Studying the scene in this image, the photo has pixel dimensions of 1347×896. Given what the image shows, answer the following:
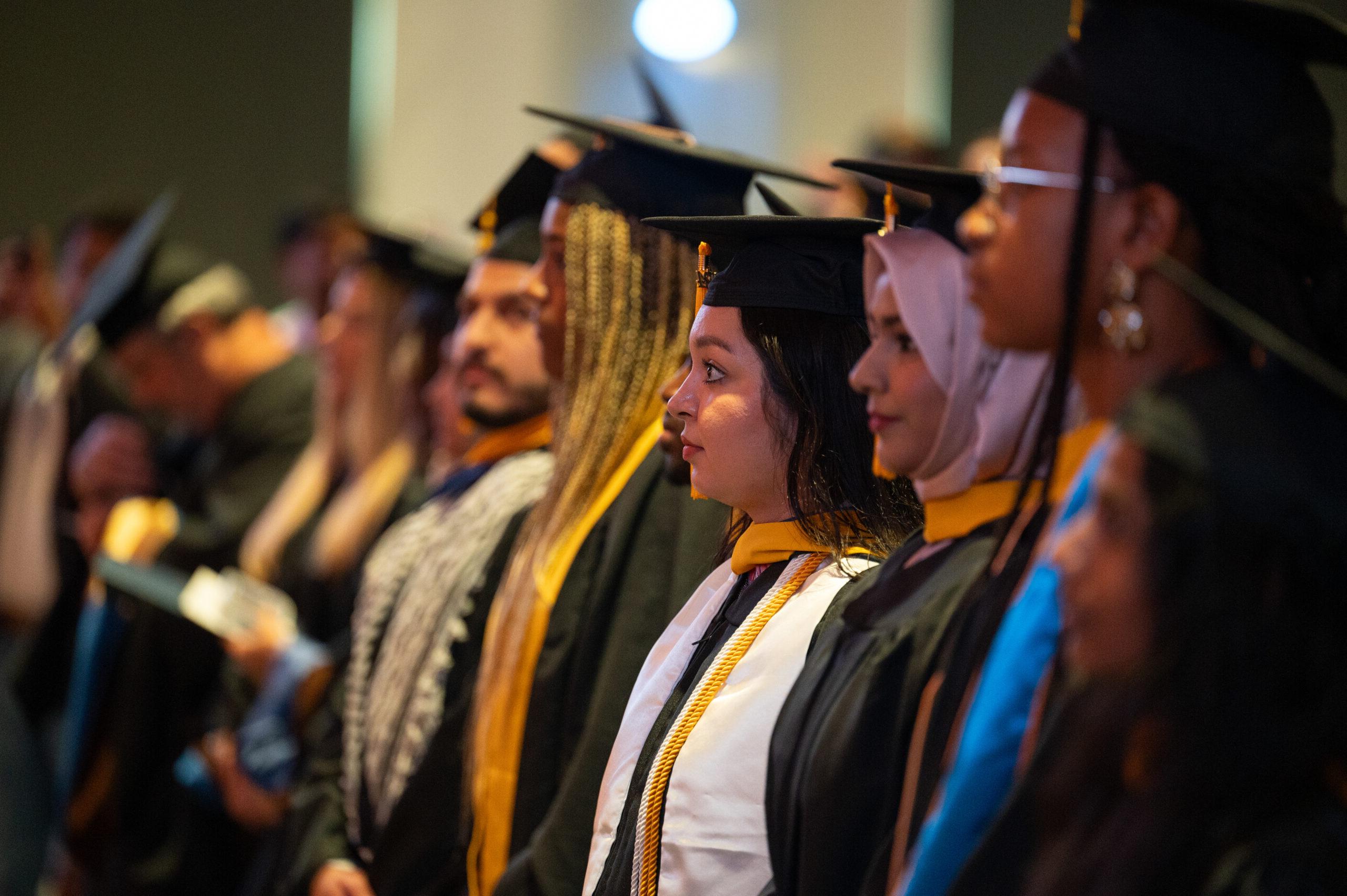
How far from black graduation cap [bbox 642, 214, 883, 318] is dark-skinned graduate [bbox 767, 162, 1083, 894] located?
0.23 metres

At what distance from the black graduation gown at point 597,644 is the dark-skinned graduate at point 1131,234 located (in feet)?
3.00

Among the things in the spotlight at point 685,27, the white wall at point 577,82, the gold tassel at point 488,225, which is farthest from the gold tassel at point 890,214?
the spotlight at point 685,27

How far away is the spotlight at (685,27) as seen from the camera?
21.6 ft

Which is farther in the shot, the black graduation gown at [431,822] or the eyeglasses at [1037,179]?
the black graduation gown at [431,822]

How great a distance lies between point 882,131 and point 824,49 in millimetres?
1883

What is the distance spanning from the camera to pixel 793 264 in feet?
5.83

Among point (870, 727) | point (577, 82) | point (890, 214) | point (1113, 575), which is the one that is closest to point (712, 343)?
point (890, 214)

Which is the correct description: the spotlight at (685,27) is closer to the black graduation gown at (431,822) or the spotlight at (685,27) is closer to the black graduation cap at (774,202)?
the black graduation gown at (431,822)

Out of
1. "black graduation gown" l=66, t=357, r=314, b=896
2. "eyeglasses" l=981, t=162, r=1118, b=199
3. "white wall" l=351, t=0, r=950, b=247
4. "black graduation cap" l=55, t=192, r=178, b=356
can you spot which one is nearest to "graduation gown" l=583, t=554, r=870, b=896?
"eyeglasses" l=981, t=162, r=1118, b=199

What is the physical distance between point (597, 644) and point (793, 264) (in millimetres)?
774

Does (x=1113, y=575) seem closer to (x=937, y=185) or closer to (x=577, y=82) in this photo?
(x=937, y=185)

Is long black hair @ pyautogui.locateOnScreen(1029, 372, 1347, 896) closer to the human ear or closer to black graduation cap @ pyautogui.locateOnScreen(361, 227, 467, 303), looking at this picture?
the human ear

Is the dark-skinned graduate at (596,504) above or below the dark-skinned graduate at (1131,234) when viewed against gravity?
below

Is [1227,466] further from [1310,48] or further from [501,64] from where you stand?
[501,64]
